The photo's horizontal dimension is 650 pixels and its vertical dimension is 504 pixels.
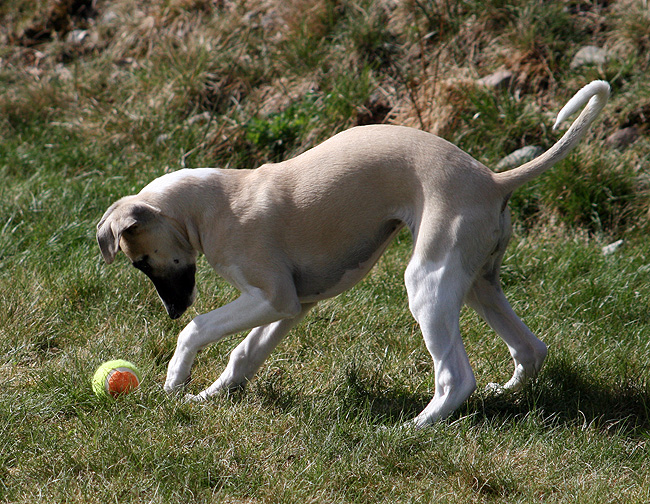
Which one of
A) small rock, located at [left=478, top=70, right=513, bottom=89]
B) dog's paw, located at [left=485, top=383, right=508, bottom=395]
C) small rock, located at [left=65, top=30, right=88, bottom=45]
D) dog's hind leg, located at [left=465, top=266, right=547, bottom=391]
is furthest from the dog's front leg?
small rock, located at [left=65, top=30, right=88, bottom=45]

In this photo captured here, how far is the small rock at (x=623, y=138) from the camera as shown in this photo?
244 inches

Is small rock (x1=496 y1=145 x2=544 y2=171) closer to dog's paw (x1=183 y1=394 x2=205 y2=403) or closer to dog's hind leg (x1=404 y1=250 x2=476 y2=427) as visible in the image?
dog's hind leg (x1=404 y1=250 x2=476 y2=427)

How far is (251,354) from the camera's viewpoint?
408 centimetres

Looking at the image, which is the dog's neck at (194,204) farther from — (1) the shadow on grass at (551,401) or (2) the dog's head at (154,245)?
(1) the shadow on grass at (551,401)

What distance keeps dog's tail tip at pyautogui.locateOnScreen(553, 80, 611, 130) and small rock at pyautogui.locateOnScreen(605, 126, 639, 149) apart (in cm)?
273

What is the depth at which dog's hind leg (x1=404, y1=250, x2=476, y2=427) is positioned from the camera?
3.52m

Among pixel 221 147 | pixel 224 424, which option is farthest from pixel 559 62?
pixel 224 424

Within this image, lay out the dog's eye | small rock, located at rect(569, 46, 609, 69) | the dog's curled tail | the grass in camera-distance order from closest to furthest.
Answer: the grass < the dog's curled tail < the dog's eye < small rock, located at rect(569, 46, 609, 69)

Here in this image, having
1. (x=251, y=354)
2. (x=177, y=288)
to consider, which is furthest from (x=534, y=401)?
(x=177, y=288)

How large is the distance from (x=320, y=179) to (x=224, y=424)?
1.24 meters

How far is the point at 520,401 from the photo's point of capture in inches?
156

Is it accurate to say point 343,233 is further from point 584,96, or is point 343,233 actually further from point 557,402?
point 557,402

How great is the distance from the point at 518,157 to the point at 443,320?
2957 millimetres

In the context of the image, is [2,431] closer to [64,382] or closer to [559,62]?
[64,382]
